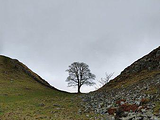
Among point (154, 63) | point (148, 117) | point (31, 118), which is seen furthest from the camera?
point (154, 63)

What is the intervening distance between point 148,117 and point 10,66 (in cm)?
6443

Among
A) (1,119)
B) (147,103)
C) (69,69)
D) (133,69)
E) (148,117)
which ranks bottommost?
(1,119)

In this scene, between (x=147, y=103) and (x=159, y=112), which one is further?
(x=147, y=103)

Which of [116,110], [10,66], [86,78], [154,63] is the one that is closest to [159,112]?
[116,110]

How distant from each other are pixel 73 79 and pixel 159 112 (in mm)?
54550

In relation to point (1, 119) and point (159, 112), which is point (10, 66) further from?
point (159, 112)

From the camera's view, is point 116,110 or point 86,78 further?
point 86,78

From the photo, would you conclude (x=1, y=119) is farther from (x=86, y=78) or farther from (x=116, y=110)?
(x=86, y=78)

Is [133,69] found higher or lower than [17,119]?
higher

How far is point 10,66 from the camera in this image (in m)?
63.8

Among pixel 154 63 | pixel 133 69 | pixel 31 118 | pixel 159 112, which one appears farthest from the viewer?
pixel 133 69

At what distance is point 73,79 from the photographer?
65.3 metres

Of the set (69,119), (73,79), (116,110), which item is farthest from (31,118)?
(73,79)

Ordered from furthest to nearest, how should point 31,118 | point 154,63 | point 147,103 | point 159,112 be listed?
point 154,63 < point 31,118 < point 147,103 < point 159,112
